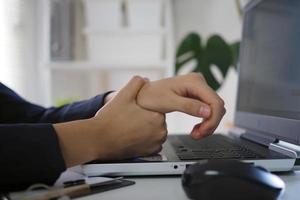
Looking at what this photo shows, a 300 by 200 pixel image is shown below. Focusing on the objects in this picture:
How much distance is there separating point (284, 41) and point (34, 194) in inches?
22.5

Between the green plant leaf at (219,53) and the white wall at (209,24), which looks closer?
the green plant leaf at (219,53)

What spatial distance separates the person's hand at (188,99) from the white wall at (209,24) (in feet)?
3.87

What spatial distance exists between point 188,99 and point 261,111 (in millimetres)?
387

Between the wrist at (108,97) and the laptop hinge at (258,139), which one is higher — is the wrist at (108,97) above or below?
above

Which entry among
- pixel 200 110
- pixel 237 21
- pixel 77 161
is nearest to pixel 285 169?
pixel 200 110

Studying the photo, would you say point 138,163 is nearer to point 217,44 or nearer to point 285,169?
point 285,169

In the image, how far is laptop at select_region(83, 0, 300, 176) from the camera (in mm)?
492

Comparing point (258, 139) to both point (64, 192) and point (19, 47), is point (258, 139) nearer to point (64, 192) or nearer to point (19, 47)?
point (64, 192)

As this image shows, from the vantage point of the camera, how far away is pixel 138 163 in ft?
1.61

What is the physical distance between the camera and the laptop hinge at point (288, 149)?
1.76ft

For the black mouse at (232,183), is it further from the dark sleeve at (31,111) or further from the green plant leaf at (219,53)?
the green plant leaf at (219,53)

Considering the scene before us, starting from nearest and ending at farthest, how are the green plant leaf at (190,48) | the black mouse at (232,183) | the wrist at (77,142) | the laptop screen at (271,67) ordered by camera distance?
the black mouse at (232,183) < the wrist at (77,142) < the laptop screen at (271,67) < the green plant leaf at (190,48)

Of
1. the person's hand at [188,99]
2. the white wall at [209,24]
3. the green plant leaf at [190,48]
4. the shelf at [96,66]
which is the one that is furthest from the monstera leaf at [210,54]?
the person's hand at [188,99]

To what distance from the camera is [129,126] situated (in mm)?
514
